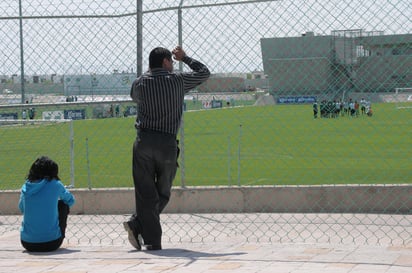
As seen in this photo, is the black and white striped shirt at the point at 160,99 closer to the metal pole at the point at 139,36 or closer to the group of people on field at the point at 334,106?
the metal pole at the point at 139,36

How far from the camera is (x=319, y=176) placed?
55.2 feet

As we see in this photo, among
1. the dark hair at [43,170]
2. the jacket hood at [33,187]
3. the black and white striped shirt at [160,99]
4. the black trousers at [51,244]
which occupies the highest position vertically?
the black and white striped shirt at [160,99]

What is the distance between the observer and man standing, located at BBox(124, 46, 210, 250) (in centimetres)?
769

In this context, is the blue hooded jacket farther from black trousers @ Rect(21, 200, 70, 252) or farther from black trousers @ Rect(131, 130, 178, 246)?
black trousers @ Rect(131, 130, 178, 246)

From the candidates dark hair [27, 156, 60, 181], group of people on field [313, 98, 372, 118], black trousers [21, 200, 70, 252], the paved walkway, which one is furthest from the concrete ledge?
dark hair [27, 156, 60, 181]

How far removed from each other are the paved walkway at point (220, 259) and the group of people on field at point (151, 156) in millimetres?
165

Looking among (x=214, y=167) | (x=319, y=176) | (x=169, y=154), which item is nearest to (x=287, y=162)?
(x=214, y=167)

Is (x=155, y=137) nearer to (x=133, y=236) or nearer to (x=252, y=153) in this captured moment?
(x=133, y=236)

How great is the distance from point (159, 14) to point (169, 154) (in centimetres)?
256

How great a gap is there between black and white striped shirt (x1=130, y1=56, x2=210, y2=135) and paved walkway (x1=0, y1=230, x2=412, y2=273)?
1.17 metres

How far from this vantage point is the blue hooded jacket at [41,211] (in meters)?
8.05

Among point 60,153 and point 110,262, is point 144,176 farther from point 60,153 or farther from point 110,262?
point 60,153

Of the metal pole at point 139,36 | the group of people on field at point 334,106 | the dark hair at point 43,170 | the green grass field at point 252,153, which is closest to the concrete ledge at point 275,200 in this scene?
the green grass field at point 252,153

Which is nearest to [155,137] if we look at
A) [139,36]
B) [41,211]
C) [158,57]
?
[158,57]
